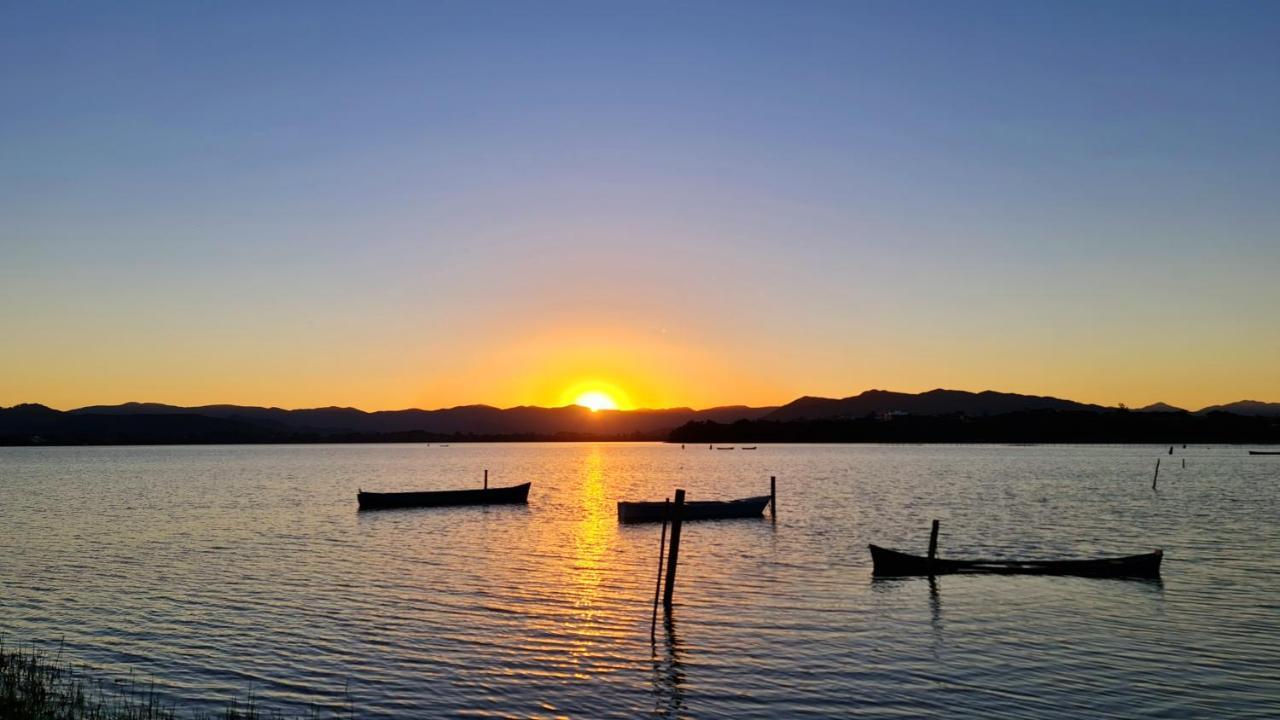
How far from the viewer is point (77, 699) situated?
1662 centimetres

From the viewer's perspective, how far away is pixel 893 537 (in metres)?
48.7

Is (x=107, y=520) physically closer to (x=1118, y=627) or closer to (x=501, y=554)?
(x=501, y=554)

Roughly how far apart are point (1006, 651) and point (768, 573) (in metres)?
13.9

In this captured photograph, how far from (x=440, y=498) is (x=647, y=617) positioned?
2004 inches

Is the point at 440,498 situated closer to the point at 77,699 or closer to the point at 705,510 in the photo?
the point at 705,510

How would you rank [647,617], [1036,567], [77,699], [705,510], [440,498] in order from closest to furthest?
1. [77,699]
2. [647,617]
3. [1036,567]
4. [705,510]
5. [440,498]

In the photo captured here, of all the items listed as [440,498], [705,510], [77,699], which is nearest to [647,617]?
[77,699]

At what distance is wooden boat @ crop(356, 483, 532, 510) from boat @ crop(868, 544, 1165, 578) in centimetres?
4630

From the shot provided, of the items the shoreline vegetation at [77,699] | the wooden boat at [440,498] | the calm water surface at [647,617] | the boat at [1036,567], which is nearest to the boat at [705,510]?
the calm water surface at [647,617]

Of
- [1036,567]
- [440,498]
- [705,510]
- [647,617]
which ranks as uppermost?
[1036,567]

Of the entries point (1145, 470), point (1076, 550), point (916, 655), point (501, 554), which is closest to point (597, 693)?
point (916, 655)

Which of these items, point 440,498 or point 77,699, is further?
point 440,498

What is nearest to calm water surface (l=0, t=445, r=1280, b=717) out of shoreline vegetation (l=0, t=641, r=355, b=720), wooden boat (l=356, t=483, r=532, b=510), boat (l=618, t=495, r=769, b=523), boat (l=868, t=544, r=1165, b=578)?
boat (l=868, t=544, r=1165, b=578)

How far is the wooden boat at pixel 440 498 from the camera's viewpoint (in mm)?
70812
